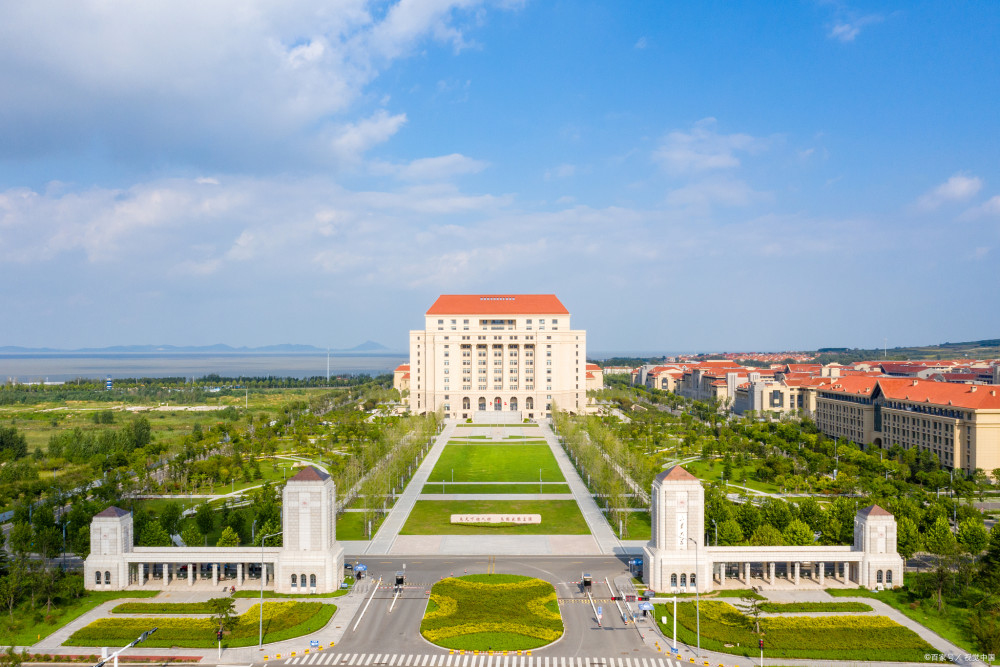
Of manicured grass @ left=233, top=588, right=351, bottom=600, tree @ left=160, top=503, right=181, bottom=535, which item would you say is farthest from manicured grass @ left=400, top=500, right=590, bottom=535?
tree @ left=160, top=503, right=181, bottom=535

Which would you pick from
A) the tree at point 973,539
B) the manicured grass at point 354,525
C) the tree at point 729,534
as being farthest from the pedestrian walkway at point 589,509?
the tree at point 973,539

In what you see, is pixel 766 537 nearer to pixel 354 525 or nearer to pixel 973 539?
pixel 973 539

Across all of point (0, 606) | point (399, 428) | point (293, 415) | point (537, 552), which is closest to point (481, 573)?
point (537, 552)

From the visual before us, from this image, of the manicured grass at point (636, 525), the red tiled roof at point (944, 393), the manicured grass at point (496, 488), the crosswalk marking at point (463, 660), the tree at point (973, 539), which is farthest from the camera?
the red tiled roof at point (944, 393)

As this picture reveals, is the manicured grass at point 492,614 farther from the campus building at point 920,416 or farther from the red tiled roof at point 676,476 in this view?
the campus building at point 920,416

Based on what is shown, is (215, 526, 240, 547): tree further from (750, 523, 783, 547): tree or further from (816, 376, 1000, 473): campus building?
(816, 376, 1000, 473): campus building

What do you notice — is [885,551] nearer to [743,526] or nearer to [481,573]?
[743,526]

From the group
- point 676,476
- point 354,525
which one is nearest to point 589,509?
point 676,476
